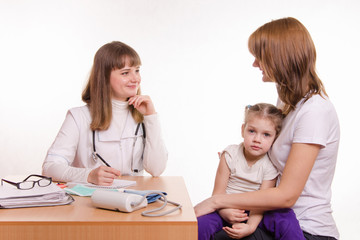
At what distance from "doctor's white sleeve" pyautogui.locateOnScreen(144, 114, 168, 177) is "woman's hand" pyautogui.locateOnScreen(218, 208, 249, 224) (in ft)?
2.22

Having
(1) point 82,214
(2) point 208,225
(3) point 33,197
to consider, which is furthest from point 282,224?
(3) point 33,197

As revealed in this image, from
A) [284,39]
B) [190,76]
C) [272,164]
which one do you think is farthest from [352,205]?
[284,39]

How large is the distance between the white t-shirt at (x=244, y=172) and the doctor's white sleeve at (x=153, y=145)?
51 cm

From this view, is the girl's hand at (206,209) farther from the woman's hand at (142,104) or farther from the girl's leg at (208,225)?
the woman's hand at (142,104)

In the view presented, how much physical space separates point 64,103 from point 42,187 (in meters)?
2.96

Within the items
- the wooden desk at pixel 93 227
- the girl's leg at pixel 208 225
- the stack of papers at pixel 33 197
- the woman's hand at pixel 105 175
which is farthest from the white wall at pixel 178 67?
the wooden desk at pixel 93 227

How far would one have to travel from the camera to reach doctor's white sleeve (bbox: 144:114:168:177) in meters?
2.44

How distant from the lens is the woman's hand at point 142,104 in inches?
94.7

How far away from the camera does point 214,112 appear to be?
14.9 feet

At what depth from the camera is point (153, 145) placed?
8.09 feet

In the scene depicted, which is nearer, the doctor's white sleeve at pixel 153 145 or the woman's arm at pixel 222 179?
the woman's arm at pixel 222 179

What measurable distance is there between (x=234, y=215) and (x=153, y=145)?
2.60ft

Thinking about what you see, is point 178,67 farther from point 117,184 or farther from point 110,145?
point 117,184

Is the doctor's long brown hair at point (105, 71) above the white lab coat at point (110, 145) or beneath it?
above
